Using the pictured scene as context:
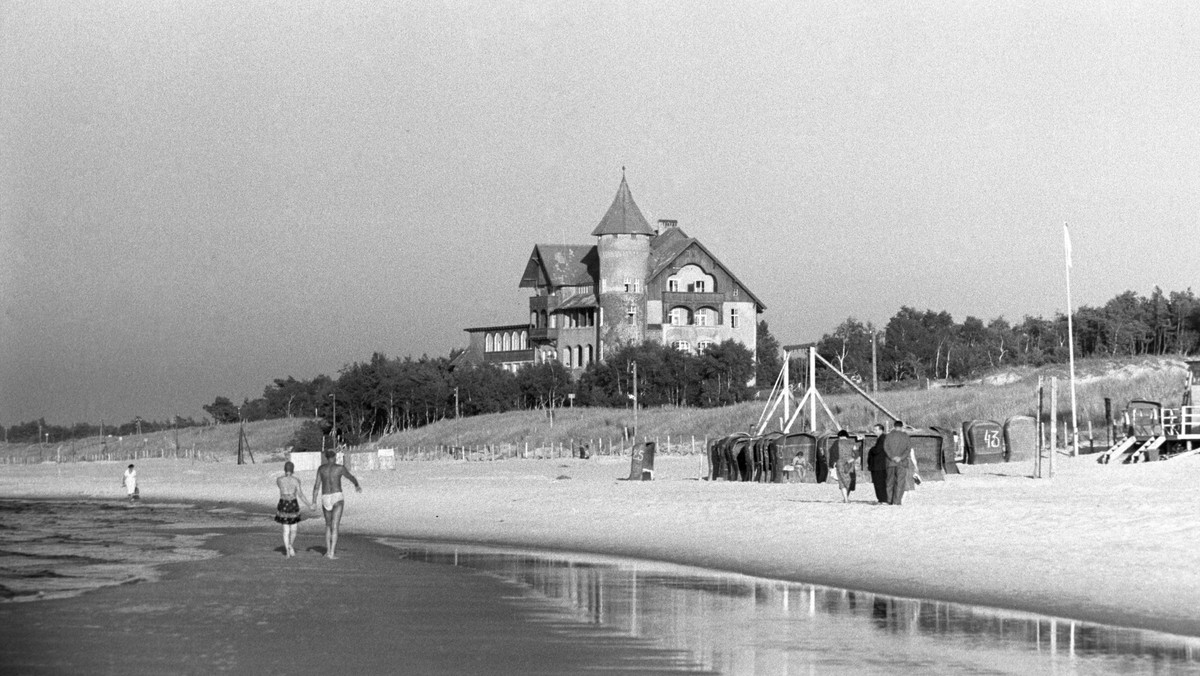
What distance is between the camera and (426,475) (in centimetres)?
6328

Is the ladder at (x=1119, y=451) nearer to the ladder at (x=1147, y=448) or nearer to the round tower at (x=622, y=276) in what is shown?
the ladder at (x=1147, y=448)

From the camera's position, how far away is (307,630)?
55.7 feet

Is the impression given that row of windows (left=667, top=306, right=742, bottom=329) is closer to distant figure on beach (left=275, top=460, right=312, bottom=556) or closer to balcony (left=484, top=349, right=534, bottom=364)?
balcony (left=484, top=349, right=534, bottom=364)

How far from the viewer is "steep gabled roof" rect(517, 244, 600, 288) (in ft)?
357

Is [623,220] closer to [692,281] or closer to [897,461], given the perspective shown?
[692,281]

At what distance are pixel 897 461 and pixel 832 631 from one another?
499 inches

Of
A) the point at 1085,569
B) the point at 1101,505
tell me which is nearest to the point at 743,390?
the point at 1101,505

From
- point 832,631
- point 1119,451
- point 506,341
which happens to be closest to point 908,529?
point 832,631

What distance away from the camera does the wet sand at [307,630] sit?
577 inches

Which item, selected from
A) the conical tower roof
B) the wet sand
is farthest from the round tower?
the wet sand

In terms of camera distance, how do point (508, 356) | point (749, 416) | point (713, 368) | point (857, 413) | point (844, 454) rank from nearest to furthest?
1. point (844, 454)
2. point (857, 413)
3. point (749, 416)
4. point (713, 368)
5. point (508, 356)

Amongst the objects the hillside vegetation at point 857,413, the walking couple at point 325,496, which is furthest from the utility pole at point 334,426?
the walking couple at point 325,496

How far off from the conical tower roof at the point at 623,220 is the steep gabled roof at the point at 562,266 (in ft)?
13.6

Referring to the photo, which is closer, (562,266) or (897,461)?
(897,461)
